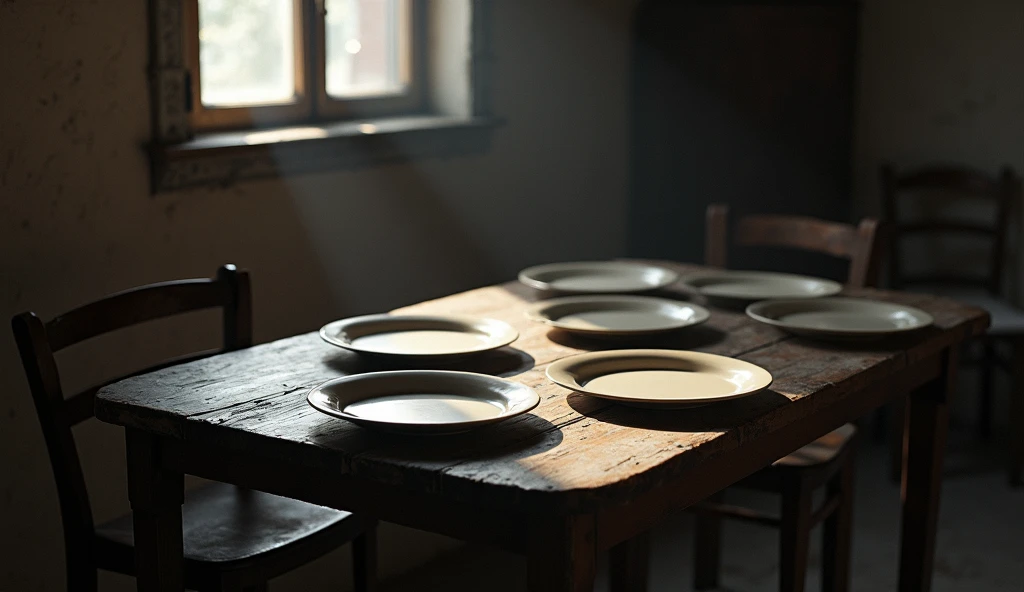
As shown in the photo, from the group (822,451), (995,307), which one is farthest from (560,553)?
(995,307)

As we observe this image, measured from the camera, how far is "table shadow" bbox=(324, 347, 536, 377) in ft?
6.35

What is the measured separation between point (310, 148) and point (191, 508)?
3.22 feet

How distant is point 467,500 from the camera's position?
4.75 ft

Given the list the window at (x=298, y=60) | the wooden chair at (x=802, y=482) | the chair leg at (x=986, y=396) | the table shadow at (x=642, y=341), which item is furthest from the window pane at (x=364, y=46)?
the chair leg at (x=986, y=396)

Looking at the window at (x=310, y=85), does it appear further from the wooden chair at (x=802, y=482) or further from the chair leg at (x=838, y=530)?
the chair leg at (x=838, y=530)

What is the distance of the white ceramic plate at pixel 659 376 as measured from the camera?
5.65ft

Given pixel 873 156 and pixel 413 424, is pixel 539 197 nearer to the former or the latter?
pixel 873 156

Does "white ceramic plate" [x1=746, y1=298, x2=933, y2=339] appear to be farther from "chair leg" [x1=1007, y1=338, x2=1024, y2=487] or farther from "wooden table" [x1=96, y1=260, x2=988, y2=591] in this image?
"chair leg" [x1=1007, y1=338, x2=1024, y2=487]

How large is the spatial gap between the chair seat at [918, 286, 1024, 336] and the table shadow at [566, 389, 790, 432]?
6.72 feet

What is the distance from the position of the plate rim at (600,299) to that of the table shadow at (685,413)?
0.31 metres

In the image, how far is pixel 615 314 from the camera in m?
2.30

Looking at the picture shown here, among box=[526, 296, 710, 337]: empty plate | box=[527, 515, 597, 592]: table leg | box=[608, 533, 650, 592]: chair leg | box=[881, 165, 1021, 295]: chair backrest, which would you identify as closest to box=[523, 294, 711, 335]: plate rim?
box=[526, 296, 710, 337]: empty plate

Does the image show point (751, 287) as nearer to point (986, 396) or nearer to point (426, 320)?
point (426, 320)

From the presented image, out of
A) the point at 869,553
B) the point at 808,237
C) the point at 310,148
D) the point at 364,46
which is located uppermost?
the point at 364,46
